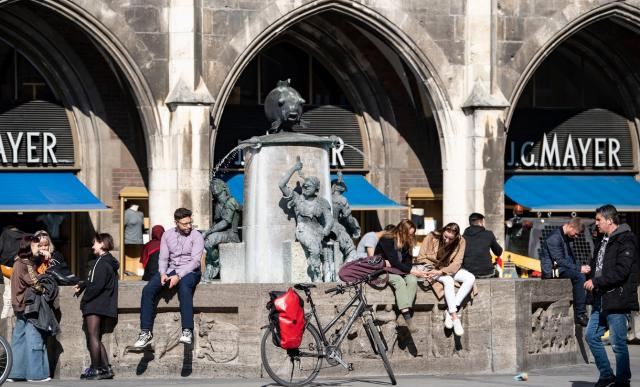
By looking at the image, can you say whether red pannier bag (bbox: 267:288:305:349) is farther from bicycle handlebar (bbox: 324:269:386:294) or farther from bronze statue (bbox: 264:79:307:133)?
bronze statue (bbox: 264:79:307:133)

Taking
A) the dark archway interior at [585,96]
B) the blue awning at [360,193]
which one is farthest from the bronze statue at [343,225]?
the dark archway interior at [585,96]

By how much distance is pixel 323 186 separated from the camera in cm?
1853

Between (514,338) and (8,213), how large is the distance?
512 inches

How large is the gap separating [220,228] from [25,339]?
3.39 meters

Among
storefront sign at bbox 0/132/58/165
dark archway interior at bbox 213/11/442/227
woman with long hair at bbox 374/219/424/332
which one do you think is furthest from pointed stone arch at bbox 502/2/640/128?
woman with long hair at bbox 374/219/424/332

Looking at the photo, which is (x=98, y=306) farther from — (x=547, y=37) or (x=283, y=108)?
(x=547, y=37)

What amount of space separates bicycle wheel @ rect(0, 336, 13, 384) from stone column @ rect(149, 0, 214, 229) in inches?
406

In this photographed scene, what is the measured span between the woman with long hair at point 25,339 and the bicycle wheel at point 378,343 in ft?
9.91

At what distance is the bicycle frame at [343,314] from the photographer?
15.2 meters

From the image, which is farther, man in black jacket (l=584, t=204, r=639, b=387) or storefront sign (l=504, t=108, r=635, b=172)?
storefront sign (l=504, t=108, r=635, b=172)

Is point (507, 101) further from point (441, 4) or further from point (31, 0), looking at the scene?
point (31, 0)

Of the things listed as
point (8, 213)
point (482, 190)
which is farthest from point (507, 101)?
point (8, 213)

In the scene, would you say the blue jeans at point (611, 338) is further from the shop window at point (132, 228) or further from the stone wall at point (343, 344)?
the shop window at point (132, 228)

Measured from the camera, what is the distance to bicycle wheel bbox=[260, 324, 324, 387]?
1502cm
